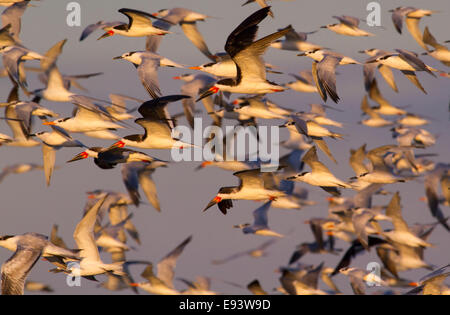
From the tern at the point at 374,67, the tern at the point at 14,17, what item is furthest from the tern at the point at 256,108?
the tern at the point at 14,17

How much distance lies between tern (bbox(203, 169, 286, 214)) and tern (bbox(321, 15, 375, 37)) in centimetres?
799

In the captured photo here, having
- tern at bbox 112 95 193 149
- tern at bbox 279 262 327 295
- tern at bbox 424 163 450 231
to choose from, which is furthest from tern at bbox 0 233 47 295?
tern at bbox 424 163 450 231

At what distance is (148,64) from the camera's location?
61.6 feet

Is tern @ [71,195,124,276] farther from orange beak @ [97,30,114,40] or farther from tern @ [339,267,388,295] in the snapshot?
tern @ [339,267,388,295]

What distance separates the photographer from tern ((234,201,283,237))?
2256 centimetres

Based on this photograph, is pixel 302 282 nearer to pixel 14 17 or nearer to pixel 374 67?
pixel 374 67

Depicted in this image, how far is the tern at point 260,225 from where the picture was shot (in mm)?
22562

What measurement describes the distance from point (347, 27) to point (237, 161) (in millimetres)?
5186

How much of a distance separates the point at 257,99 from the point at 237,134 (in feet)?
6.98

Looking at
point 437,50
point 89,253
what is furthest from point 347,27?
point 89,253

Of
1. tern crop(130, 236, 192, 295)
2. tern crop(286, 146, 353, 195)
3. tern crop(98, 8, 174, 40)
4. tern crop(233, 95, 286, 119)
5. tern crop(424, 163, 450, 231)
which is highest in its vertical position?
tern crop(98, 8, 174, 40)
